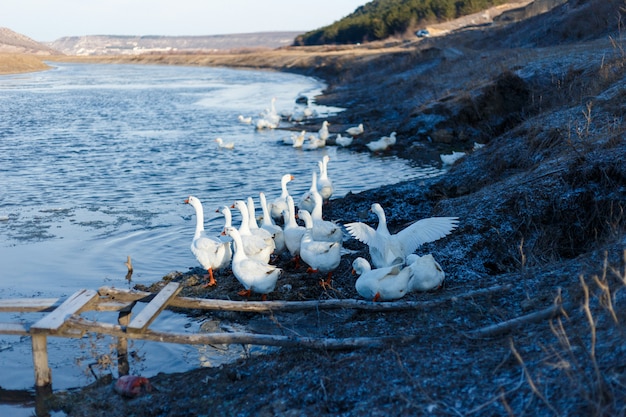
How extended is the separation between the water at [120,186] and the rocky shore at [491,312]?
49.4 inches

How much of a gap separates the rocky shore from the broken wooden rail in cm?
11

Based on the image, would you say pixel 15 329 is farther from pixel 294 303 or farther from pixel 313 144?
pixel 313 144

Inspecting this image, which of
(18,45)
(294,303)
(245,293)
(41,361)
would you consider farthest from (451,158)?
(18,45)

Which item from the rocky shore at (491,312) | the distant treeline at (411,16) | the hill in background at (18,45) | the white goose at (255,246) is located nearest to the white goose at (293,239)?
the rocky shore at (491,312)

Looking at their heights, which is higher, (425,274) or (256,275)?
(425,274)

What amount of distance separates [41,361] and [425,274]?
3.77m

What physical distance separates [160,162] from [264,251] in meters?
11.3

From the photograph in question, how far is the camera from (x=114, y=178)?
56.0ft

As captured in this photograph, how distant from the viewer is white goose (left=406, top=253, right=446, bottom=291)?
704cm

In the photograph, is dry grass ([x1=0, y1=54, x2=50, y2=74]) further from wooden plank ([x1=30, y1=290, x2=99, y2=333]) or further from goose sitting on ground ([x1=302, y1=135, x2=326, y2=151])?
wooden plank ([x1=30, y1=290, x2=99, y2=333])

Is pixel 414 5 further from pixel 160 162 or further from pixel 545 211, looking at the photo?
pixel 545 211

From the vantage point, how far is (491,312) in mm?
6016

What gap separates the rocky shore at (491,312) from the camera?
15.1ft

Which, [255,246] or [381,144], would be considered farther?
Answer: [381,144]
